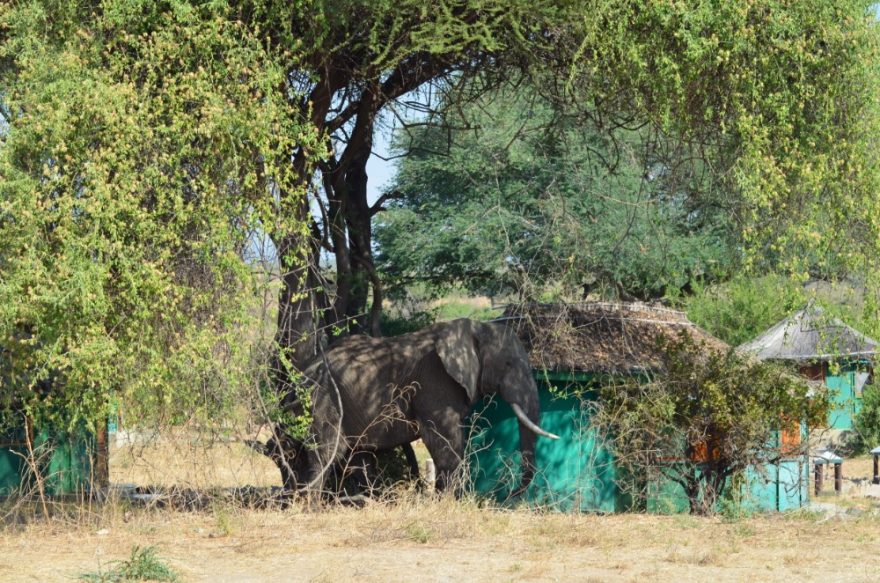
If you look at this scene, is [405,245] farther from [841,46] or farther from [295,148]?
[841,46]

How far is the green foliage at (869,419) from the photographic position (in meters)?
32.2

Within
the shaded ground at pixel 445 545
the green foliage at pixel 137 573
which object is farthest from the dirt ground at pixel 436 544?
the green foliage at pixel 137 573

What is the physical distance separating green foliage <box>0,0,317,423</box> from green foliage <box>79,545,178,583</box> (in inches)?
98.1

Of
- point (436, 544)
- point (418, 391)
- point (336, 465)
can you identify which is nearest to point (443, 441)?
point (418, 391)

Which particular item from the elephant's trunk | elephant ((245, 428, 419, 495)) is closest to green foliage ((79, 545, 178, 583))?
elephant ((245, 428, 419, 495))

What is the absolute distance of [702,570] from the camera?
10.2m

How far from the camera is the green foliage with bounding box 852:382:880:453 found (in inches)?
1268

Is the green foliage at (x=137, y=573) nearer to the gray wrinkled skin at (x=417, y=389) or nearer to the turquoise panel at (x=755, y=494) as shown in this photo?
the gray wrinkled skin at (x=417, y=389)

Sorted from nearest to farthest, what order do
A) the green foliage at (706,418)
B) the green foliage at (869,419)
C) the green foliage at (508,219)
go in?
1. the green foliage at (706,418)
2. the green foliage at (508,219)
3. the green foliage at (869,419)

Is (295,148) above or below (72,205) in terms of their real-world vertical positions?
above

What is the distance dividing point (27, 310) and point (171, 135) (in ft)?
7.55

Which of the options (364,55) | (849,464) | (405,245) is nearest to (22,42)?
(364,55)

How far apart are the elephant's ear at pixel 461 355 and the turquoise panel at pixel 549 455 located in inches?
28.3

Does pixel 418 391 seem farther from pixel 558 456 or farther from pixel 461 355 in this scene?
pixel 558 456
